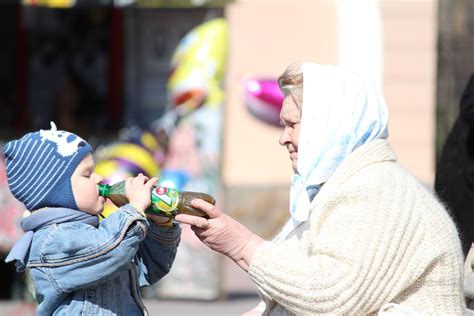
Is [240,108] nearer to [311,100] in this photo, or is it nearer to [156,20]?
[156,20]

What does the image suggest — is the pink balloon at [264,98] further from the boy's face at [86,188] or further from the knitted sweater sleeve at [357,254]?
the knitted sweater sleeve at [357,254]

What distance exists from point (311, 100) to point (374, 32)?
530 centimetres

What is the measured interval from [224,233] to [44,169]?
58 cm

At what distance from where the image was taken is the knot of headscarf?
3418mm

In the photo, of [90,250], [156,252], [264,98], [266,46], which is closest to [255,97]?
[264,98]

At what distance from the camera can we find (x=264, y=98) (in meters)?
8.53

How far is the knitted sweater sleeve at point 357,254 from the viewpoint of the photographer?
126 inches

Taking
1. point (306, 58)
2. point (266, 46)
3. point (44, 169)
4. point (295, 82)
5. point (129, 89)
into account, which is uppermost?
point (295, 82)

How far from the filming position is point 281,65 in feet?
28.0

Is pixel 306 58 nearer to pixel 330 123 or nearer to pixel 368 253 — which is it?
pixel 330 123

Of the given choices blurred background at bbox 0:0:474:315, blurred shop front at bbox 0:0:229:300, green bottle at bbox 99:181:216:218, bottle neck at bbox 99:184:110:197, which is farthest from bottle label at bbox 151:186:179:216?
blurred background at bbox 0:0:474:315

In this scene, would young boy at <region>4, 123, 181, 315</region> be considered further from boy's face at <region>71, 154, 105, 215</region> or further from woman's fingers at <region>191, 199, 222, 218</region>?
woman's fingers at <region>191, 199, 222, 218</region>

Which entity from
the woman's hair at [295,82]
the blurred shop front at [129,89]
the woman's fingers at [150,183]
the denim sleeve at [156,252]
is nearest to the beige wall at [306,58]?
the blurred shop front at [129,89]

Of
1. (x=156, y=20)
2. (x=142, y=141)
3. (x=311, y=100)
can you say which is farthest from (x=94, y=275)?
(x=156, y=20)
